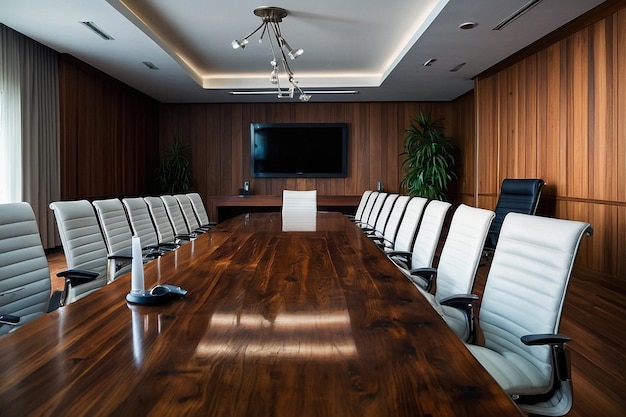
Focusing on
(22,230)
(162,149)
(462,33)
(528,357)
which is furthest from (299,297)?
(162,149)

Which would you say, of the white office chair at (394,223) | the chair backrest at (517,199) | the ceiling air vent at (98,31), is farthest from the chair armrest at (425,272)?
the ceiling air vent at (98,31)

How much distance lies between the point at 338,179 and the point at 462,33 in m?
4.74

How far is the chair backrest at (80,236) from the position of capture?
8.60 feet

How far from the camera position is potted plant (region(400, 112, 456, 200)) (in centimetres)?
830

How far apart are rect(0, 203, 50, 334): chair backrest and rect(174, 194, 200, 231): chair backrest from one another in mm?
2513

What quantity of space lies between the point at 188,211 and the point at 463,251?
3.58 meters

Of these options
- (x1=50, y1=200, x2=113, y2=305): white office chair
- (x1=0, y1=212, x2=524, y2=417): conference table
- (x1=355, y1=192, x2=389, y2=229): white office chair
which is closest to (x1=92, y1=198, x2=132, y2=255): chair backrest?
(x1=50, y1=200, x2=113, y2=305): white office chair

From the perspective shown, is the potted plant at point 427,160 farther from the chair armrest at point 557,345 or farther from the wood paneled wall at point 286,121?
the chair armrest at point 557,345

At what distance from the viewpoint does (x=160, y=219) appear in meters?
4.24

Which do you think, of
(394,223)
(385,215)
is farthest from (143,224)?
(385,215)

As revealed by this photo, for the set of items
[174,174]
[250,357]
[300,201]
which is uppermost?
[174,174]

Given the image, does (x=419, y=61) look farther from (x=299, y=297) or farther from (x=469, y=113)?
(x=299, y=297)

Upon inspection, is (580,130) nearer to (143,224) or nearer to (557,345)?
(557,345)

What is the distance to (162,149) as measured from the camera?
9656 mm
